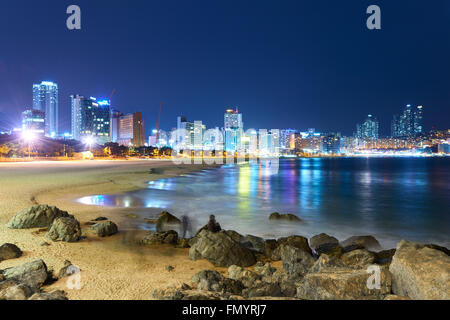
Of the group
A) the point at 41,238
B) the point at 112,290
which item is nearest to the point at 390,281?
the point at 112,290

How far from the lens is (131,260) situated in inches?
268

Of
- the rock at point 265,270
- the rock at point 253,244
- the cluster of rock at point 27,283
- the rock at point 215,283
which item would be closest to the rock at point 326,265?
the rock at point 265,270

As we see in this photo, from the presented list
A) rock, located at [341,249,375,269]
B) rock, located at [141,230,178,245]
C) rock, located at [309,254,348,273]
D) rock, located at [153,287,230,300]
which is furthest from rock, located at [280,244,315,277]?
rock, located at [141,230,178,245]

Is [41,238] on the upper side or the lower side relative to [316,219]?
upper

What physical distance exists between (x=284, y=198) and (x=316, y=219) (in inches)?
313

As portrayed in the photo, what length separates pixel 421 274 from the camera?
14.6 feet

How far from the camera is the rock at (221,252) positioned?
6.89m

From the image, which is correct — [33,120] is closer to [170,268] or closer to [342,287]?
[170,268]

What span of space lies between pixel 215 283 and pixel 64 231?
4.90 m

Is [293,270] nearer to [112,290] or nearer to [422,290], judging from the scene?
[422,290]

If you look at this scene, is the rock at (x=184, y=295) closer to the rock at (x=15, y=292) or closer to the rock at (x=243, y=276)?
the rock at (x=243, y=276)

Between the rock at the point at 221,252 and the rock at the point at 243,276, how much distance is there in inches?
29.1

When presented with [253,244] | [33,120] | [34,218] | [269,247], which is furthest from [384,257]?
[33,120]
